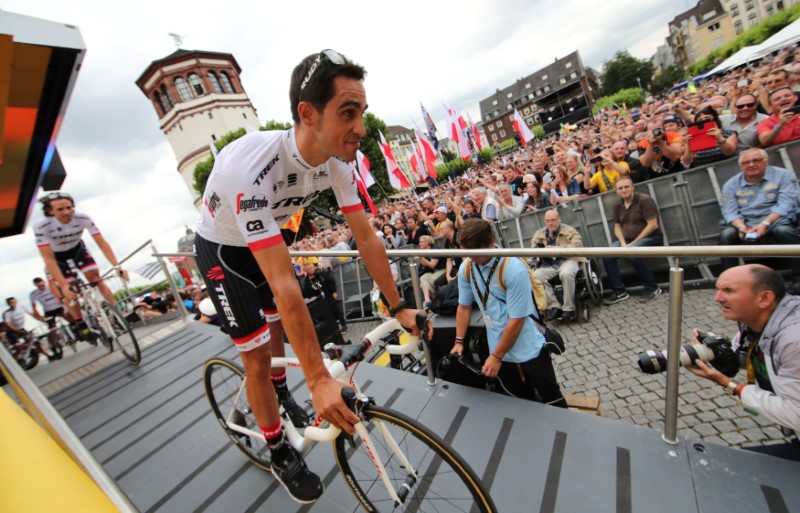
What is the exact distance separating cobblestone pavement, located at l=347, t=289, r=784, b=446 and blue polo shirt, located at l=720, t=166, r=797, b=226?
130 cm

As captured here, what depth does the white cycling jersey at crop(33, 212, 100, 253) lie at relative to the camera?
473 cm

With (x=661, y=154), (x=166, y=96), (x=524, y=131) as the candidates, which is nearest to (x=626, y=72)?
(x=524, y=131)

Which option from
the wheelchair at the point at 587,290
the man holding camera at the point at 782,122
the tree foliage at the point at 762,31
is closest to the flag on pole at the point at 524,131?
the man holding camera at the point at 782,122

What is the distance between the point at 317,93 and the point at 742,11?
11290cm

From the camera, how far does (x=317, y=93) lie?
5.31 feet

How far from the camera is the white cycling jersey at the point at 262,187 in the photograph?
1614 mm

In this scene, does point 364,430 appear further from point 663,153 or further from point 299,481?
point 663,153

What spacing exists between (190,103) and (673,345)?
183ft

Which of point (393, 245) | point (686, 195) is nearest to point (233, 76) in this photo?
point (393, 245)

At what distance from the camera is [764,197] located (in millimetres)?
4395

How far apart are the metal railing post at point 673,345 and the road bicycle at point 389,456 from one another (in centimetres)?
109

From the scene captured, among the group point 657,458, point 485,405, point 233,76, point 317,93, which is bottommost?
point 657,458

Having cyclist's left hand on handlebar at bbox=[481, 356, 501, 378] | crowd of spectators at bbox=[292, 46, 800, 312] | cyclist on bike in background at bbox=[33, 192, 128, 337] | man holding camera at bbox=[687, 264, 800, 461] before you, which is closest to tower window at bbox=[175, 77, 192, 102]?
crowd of spectators at bbox=[292, 46, 800, 312]

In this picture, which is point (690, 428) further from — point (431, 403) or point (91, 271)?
point (91, 271)
